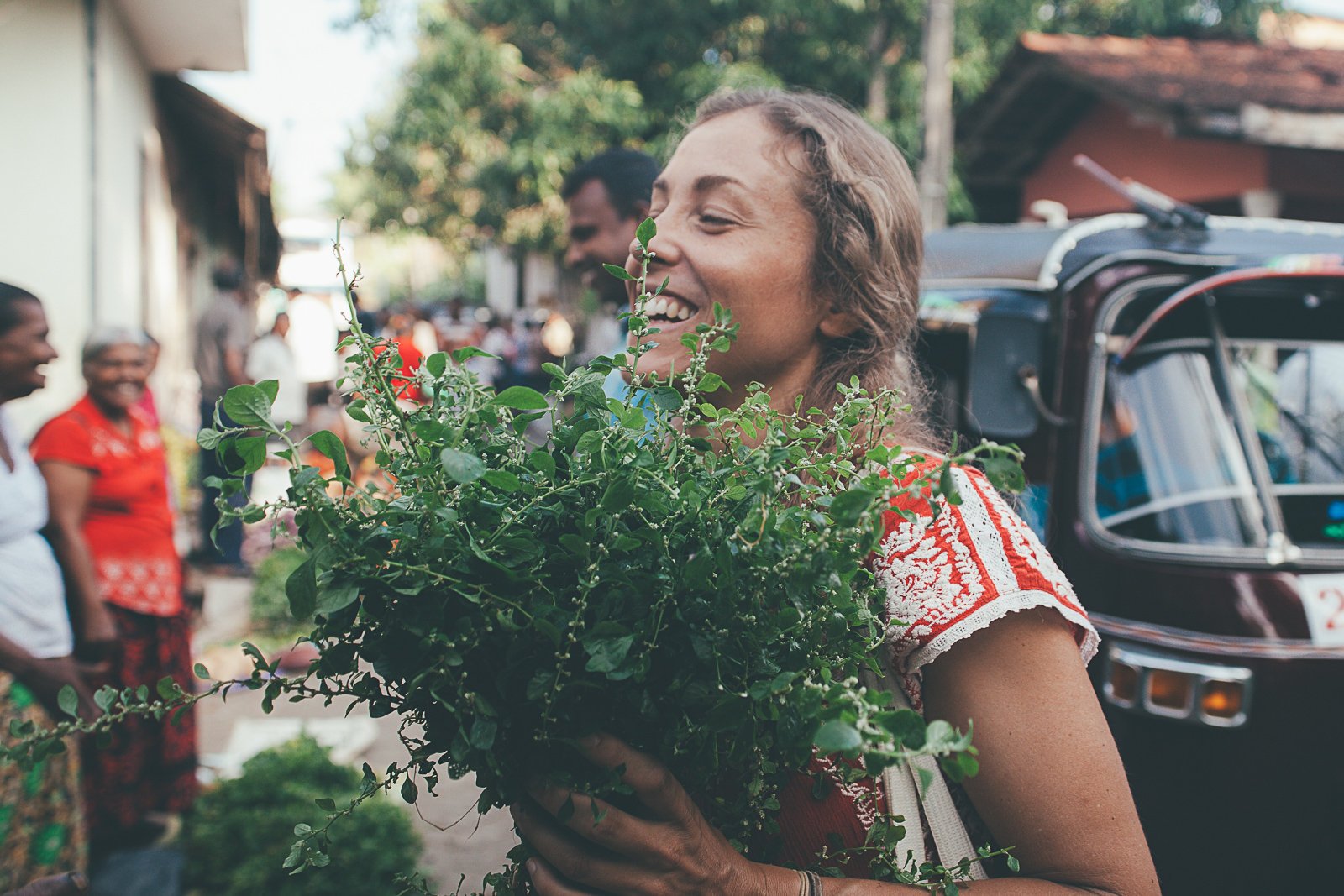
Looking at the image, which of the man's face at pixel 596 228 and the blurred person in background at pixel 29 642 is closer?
the blurred person in background at pixel 29 642

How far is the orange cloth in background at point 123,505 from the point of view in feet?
11.2

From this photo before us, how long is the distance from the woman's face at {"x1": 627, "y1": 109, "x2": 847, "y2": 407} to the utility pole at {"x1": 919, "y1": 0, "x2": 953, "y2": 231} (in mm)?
5879

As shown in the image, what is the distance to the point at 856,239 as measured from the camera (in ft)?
4.87

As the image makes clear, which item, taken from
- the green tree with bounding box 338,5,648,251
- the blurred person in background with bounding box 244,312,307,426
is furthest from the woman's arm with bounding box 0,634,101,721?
the green tree with bounding box 338,5,648,251

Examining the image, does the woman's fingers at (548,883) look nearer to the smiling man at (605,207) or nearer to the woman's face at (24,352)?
the woman's face at (24,352)

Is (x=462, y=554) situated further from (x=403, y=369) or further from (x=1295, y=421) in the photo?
(x=1295, y=421)

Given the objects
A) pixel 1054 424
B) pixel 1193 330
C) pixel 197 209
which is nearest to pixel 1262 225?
pixel 1193 330

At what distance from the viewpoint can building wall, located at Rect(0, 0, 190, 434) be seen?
5.27m

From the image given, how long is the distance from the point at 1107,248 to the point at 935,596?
8.23ft

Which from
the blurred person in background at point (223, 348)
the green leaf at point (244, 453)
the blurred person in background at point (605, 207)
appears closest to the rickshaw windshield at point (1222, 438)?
the blurred person in background at point (605, 207)

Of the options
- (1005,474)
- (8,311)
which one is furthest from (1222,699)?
(8,311)

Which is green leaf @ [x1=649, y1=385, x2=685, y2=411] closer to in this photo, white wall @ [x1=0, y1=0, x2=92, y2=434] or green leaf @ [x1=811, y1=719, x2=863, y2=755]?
green leaf @ [x1=811, y1=719, x2=863, y2=755]

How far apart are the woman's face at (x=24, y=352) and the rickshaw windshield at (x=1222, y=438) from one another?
3.37 metres

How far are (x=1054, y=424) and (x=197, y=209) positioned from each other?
→ 13.0 meters
